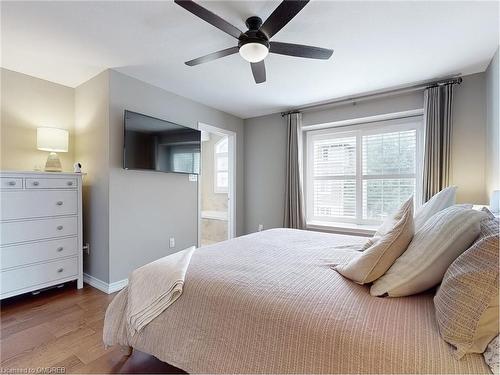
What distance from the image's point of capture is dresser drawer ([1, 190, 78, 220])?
2.19 metres

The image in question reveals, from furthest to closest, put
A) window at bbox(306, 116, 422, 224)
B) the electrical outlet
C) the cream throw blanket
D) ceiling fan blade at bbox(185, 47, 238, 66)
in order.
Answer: window at bbox(306, 116, 422, 224), the electrical outlet, ceiling fan blade at bbox(185, 47, 238, 66), the cream throw blanket

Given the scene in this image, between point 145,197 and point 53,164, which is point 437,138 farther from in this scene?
point 53,164

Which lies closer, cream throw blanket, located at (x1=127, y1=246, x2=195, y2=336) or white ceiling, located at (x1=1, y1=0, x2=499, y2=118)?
cream throw blanket, located at (x1=127, y1=246, x2=195, y2=336)

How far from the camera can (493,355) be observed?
0.69 meters

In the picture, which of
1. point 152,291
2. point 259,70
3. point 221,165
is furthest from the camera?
point 221,165

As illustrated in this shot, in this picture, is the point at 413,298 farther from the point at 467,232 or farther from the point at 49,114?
the point at 49,114

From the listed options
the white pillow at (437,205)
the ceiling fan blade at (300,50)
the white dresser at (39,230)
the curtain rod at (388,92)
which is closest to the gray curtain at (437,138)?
the curtain rod at (388,92)

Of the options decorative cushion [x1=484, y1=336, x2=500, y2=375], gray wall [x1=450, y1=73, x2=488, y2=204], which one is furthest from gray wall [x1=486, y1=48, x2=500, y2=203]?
decorative cushion [x1=484, y1=336, x2=500, y2=375]

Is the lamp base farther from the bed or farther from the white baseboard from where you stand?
the bed

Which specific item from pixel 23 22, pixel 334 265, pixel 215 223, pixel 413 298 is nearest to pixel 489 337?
pixel 413 298

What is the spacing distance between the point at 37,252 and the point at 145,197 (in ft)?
3.66

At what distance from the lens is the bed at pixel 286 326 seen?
2.49 ft

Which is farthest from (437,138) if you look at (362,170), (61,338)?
(61,338)

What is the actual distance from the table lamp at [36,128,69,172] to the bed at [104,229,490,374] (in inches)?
82.6
